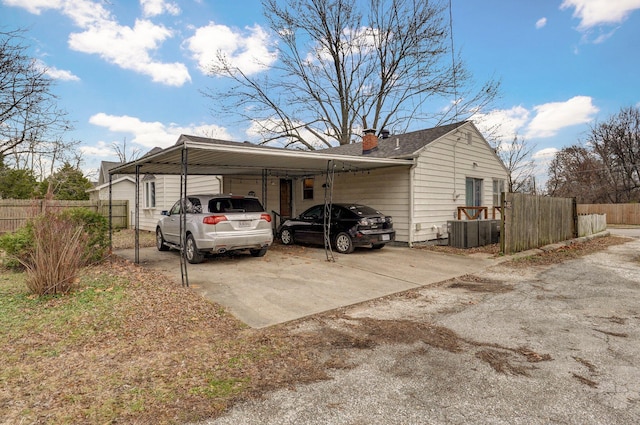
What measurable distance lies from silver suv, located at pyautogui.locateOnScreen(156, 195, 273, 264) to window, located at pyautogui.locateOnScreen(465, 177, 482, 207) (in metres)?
8.47

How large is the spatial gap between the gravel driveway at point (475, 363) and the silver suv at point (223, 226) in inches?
149

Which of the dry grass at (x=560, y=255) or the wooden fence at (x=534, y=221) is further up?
the wooden fence at (x=534, y=221)

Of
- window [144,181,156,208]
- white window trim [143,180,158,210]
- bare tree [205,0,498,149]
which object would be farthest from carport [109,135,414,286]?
bare tree [205,0,498,149]

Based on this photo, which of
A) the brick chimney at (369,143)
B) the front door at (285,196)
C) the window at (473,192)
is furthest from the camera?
the front door at (285,196)

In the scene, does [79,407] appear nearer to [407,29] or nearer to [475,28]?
[475,28]

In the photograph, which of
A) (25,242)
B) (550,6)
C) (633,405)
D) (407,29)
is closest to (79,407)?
(633,405)

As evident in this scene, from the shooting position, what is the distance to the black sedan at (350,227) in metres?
9.76

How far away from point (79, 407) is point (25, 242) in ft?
21.2

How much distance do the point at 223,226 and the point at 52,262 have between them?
3.24 meters

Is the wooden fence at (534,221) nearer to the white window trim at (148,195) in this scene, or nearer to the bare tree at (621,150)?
the white window trim at (148,195)

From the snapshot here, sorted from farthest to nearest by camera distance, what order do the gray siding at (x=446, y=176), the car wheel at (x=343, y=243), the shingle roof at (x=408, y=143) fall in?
1. the shingle roof at (x=408, y=143)
2. the gray siding at (x=446, y=176)
3. the car wheel at (x=343, y=243)

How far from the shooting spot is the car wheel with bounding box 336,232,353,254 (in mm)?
9914

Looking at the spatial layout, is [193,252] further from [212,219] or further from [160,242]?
[160,242]

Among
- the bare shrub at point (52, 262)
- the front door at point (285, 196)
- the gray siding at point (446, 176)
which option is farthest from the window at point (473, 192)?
the bare shrub at point (52, 262)
